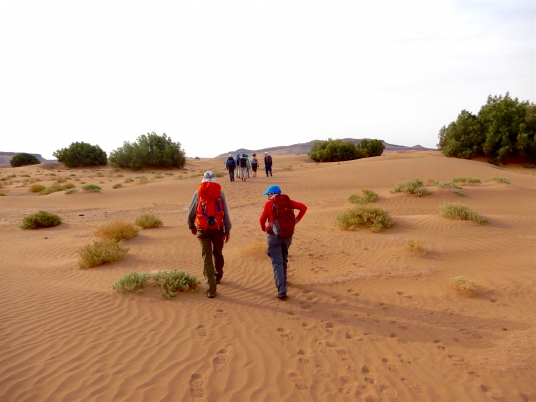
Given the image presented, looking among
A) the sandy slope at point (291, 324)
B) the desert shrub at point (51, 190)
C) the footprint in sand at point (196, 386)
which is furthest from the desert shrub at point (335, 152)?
the footprint in sand at point (196, 386)

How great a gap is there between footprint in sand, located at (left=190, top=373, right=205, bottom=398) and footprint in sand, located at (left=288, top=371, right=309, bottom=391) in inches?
37.0

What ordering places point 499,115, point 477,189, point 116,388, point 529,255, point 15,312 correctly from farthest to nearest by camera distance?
1. point 499,115
2. point 477,189
3. point 529,255
4. point 15,312
5. point 116,388

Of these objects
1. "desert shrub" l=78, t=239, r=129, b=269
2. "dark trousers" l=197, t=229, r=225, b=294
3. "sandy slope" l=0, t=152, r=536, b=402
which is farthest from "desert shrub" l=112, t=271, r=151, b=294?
"desert shrub" l=78, t=239, r=129, b=269

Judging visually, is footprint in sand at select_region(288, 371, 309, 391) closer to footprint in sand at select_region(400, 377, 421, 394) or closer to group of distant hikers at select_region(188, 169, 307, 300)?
footprint in sand at select_region(400, 377, 421, 394)

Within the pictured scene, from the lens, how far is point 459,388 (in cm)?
377

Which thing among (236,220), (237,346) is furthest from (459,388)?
(236,220)

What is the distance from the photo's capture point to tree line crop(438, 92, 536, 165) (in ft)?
108

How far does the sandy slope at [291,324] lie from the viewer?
3676 millimetres

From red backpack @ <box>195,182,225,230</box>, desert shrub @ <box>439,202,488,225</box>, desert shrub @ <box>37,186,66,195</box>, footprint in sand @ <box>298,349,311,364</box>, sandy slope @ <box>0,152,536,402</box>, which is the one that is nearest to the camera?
sandy slope @ <box>0,152,536,402</box>

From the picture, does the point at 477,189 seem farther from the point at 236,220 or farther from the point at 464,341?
the point at 464,341

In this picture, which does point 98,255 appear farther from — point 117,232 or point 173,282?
point 173,282

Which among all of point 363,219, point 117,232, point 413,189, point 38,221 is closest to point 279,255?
point 363,219

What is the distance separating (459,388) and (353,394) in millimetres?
1154

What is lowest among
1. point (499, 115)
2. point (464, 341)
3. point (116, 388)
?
point (464, 341)
